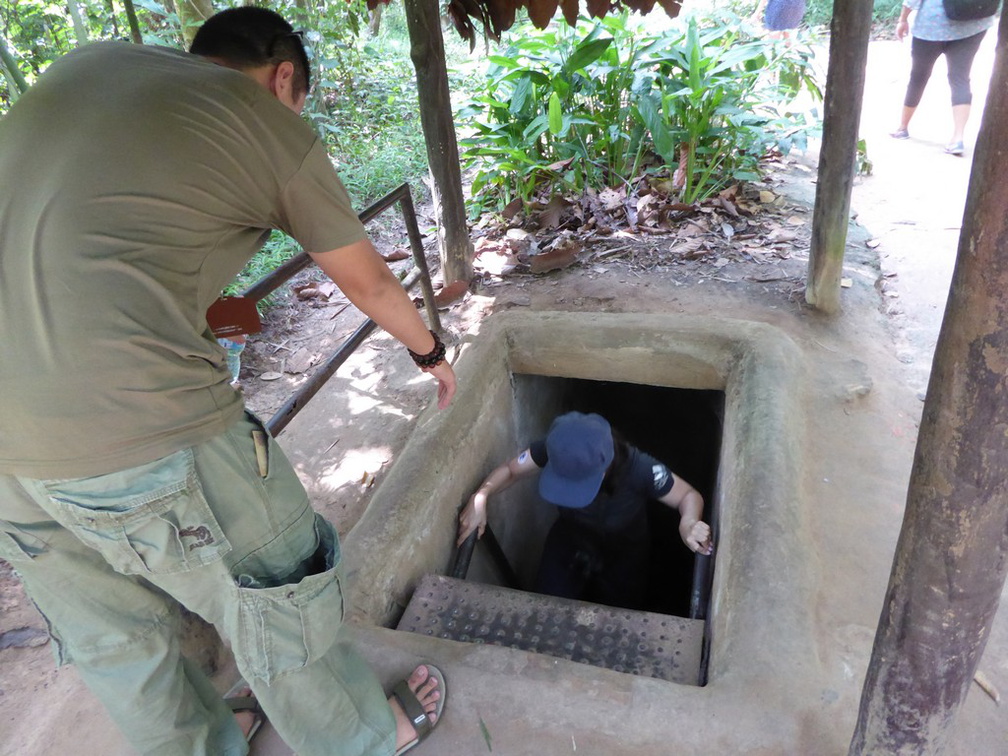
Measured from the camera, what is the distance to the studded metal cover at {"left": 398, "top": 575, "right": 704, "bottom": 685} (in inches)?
75.6

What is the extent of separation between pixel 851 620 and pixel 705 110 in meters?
3.52

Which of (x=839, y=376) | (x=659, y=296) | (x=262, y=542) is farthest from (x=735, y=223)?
(x=262, y=542)

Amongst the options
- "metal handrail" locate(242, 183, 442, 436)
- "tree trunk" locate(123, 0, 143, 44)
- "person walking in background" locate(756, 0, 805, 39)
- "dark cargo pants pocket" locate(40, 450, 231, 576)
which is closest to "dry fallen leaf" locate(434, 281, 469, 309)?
"metal handrail" locate(242, 183, 442, 436)

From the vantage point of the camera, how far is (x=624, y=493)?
103 inches

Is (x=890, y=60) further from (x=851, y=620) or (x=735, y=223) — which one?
(x=851, y=620)

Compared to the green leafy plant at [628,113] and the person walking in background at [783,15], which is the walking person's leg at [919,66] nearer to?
the green leafy plant at [628,113]

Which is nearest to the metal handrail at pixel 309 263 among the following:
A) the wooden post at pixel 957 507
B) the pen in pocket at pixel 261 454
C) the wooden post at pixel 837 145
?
the pen in pocket at pixel 261 454

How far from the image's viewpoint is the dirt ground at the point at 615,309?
1.99 meters

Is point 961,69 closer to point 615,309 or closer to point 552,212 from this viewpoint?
point 552,212

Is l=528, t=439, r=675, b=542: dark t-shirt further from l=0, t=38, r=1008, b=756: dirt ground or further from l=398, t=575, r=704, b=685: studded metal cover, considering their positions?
l=0, t=38, r=1008, b=756: dirt ground

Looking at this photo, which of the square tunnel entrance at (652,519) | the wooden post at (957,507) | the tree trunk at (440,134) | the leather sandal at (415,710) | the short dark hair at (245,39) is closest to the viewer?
the wooden post at (957,507)

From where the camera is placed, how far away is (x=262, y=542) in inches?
49.9

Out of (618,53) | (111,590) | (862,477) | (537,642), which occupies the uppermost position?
(618,53)

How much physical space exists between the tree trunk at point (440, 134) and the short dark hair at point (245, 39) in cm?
194
